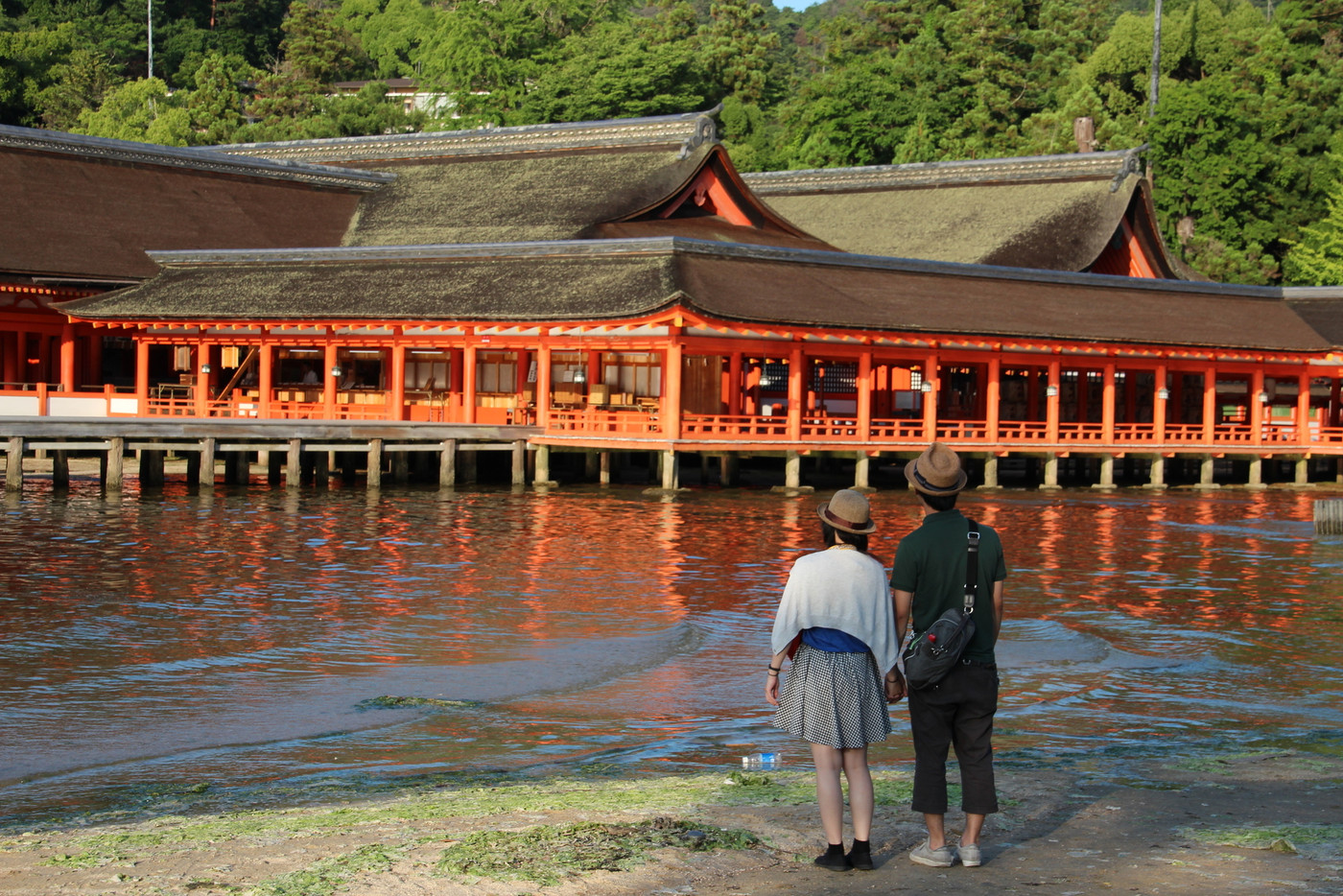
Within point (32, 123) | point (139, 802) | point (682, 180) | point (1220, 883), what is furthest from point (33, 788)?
point (32, 123)

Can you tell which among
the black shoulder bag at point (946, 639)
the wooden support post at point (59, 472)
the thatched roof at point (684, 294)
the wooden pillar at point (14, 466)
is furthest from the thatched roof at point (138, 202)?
the black shoulder bag at point (946, 639)

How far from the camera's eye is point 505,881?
6.96m

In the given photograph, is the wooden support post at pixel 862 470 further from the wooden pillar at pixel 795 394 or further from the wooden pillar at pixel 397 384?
the wooden pillar at pixel 397 384

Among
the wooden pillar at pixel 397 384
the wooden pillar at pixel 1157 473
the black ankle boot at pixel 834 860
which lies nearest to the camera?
the black ankle boot at pixel 834 860

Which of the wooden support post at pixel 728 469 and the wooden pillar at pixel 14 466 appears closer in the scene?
the wooden pillar at pixel 14 466

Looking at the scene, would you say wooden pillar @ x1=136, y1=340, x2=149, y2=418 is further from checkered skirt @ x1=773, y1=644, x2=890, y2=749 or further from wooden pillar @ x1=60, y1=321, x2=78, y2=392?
checkered skirt @ x1=773, y1=644, x2=890, y2=749

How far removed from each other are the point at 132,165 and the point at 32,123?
3865cm

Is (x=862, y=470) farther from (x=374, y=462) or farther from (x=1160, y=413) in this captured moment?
(x=374, y=462)

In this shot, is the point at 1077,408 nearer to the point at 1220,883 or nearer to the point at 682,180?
the point at 682,180

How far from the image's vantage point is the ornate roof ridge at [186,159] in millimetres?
42500

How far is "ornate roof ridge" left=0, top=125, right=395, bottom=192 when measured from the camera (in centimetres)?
4250

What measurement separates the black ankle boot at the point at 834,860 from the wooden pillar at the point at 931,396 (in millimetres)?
27507

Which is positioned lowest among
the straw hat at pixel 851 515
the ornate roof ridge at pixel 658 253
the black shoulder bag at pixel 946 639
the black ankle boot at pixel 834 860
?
the black ankle boot at pixel 834 860

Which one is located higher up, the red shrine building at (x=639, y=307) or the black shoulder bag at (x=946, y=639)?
the red shrine building at (x=639, y=307)
